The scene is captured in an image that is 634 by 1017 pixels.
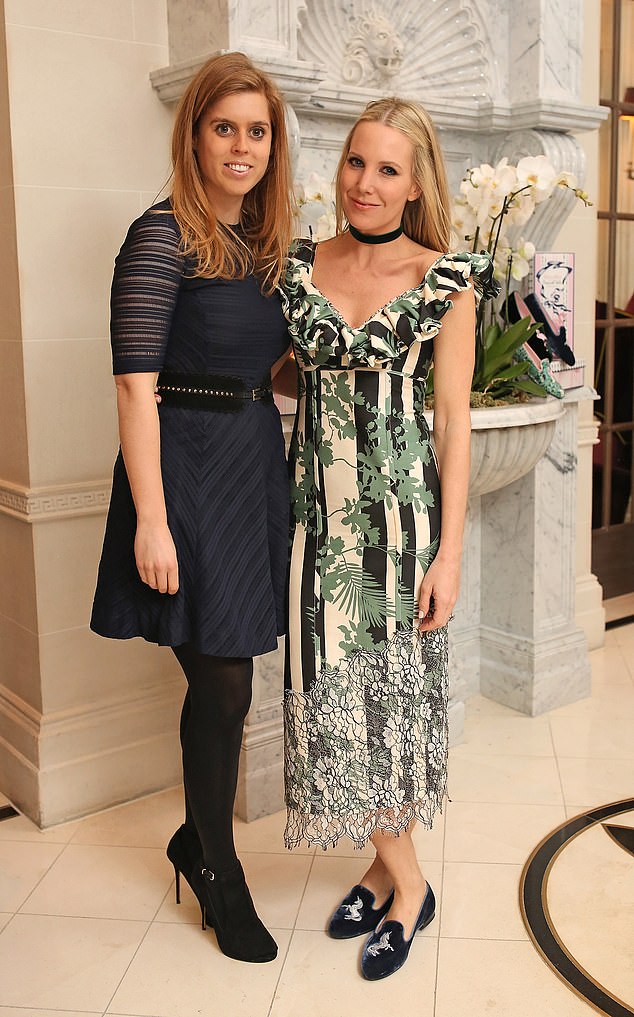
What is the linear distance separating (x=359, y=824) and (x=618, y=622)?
8.26 feet

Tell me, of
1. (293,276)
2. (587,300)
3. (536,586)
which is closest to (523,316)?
(587,300)

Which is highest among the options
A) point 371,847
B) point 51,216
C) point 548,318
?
point 51,216

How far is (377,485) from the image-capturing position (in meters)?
2.01

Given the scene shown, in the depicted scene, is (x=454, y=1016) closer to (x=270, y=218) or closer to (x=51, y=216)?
(x=270, y=218)

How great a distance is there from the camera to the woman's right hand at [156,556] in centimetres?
192

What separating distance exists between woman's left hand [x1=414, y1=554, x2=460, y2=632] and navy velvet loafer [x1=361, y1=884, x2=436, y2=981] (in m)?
0.65

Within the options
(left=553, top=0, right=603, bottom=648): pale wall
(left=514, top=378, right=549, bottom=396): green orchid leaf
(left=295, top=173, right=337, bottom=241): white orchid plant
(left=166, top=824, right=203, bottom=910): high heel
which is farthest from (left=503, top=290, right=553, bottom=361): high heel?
(left=166, top=824, right=203, bottom=910): high heel

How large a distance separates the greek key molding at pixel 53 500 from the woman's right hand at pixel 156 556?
31.2 inches

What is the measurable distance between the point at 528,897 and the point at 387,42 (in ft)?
7.64

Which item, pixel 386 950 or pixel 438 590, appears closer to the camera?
pixel 438 590

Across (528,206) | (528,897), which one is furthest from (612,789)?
(528,206)

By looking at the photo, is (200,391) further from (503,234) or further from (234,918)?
(503,234)

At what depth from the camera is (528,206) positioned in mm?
2916

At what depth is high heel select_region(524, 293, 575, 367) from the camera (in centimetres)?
330
